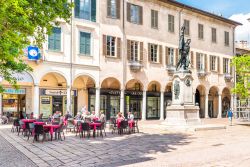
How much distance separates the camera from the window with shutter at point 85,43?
2667 centimetres

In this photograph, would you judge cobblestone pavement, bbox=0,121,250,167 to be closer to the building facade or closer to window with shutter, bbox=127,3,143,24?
the building facade

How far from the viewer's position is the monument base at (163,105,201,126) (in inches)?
836

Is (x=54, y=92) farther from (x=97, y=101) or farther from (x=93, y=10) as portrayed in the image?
(x=93, y=10)

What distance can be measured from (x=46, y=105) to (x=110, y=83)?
688cm

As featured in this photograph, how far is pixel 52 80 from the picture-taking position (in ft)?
90.2

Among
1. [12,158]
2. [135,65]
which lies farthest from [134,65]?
[12,158]

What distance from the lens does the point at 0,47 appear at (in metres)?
9.46

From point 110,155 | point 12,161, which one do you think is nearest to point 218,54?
point 110,155

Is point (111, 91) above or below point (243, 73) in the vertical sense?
below

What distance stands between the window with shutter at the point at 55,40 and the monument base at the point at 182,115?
10.7 m

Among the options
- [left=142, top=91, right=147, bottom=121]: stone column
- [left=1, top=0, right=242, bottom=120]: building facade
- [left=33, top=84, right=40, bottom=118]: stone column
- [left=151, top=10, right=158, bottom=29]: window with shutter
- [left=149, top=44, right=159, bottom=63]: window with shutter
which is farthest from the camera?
[left=151, top=10, right=158, bottom=29]: window with shutter

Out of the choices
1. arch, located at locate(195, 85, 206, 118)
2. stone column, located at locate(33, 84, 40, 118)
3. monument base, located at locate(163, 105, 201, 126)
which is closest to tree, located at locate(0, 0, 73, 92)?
monument base, located at locate(163, 105, 201, 126)

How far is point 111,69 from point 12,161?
1907cm

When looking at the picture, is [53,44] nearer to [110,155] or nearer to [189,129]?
[189,129]
